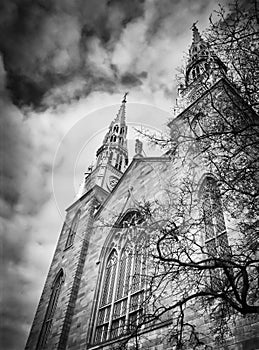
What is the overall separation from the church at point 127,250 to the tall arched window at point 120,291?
37 mm

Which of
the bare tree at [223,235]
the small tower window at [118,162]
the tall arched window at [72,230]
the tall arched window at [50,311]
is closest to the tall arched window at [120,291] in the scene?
the bare tree at [223,235]

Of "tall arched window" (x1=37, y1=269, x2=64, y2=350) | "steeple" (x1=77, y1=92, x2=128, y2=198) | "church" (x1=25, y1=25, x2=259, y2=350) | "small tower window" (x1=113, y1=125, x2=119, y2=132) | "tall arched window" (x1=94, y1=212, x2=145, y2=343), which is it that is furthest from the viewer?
"small tower window" (x1=113, y1=125, x2=119, y2=132)

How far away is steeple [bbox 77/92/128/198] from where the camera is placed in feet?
65.1

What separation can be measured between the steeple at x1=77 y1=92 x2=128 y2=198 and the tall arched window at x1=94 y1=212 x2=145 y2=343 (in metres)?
6.61

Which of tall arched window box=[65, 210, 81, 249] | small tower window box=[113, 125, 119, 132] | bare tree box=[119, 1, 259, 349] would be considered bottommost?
bare tree box=[119, 1, 259, 349]

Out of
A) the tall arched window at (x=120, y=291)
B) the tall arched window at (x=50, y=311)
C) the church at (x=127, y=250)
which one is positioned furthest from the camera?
the tall arched window at (x=50, y=311)

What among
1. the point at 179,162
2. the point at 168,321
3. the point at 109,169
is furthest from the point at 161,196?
the point at 109,169

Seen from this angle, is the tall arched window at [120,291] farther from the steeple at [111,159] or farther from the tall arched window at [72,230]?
the steeple at [111,159]

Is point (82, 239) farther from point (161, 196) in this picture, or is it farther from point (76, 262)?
point (161, 196)

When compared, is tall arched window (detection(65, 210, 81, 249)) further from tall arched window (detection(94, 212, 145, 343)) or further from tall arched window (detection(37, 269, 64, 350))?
tall arched window (detection(94, 212, 145, 343))

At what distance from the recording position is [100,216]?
619 inches

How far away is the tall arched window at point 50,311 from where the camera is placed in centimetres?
1300

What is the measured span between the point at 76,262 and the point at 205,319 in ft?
27.5

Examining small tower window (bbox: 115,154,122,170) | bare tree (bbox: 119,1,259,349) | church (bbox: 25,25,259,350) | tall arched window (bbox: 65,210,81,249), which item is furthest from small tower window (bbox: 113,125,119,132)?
bare tree (bbox: 119,1,259,349)
